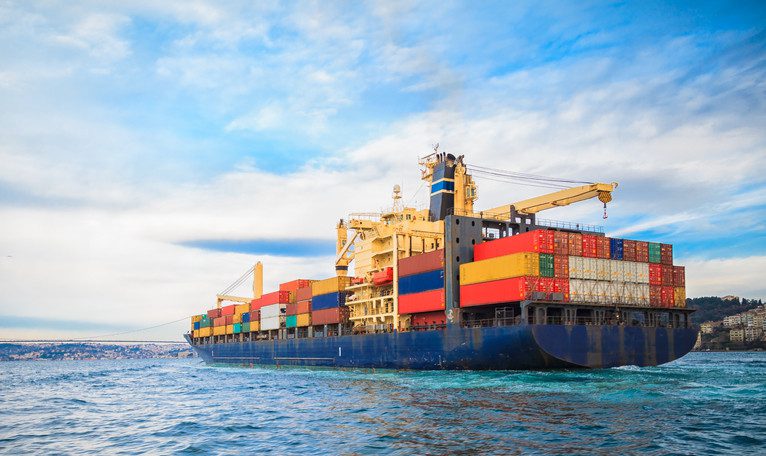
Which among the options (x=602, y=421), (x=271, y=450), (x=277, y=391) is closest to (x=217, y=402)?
(x=277, y=391)

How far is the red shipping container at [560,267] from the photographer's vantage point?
4262 centimetres

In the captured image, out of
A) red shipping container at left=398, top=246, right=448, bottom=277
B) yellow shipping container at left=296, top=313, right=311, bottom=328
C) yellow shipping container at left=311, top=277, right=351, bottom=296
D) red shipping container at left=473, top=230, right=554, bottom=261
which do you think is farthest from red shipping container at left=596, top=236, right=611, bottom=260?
yellow shipping container at left=296, top=313, right=311, bottom=328

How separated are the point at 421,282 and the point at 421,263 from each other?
64.9 inches

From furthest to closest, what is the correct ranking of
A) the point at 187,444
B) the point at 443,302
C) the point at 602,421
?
the point at 443,302 → the point at 602,421 → the point at 187,444

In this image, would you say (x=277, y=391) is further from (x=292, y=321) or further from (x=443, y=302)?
(x=292, y=321)

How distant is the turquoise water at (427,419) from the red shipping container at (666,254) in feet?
39.6

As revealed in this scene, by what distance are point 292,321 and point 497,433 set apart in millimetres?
56512

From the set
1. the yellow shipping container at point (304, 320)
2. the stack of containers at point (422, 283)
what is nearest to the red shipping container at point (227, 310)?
the yellow shipping container at point (304, 320)

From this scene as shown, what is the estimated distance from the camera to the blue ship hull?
40625 mm

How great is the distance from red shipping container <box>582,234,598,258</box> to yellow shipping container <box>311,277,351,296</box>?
2727 cm

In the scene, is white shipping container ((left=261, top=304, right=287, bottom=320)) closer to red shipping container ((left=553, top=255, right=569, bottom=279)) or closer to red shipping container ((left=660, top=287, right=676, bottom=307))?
red shipping container ((left=553, top=255, right=569, bottom=279))

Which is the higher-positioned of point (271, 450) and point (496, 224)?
point (496, 224)

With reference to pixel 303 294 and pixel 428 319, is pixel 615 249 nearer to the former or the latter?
pixel 428 319

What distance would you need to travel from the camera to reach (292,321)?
74125 mm
